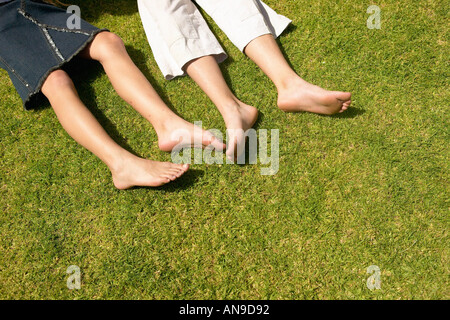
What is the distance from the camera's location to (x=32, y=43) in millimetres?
2451

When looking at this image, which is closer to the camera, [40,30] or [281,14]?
[40,30]

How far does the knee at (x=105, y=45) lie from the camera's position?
2.52 meters

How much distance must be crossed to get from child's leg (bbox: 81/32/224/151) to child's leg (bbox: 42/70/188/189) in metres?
0.21

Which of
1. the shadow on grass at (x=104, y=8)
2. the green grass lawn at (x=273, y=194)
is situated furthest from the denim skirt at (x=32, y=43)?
the shadow on grass at (x=104, y=8)

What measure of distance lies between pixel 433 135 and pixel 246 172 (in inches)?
51.2

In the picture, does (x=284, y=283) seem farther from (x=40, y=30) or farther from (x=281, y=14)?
(x=40, y=30)

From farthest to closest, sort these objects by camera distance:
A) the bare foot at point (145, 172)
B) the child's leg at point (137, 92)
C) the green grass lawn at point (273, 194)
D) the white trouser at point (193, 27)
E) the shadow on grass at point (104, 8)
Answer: the shadow on grass at point (104, 8), the white trouser at point (193, 27), the child's leg at point (137, 92), the bare foot at point (145, 172), the green grass lawn at point (273, 194)

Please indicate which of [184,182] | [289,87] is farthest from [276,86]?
[184,182]

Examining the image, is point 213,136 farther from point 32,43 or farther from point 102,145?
point 32,43

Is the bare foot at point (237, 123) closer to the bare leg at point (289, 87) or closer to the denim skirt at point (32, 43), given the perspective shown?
the bare leg at point (289, 87)

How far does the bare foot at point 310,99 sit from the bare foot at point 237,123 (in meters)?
0.23

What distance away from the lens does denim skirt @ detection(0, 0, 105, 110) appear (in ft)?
7.97
